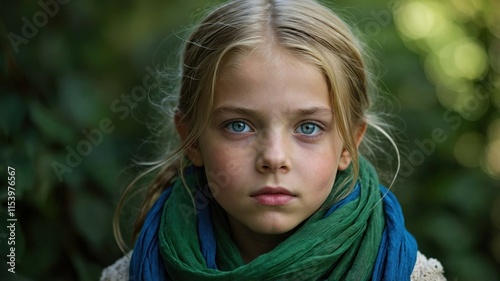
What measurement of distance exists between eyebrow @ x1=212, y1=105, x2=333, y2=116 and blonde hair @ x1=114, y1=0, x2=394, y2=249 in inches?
1.5

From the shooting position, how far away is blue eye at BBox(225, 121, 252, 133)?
2178 millimetres

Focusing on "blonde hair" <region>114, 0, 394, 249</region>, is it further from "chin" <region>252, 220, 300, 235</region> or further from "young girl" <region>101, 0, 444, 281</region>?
"chin" <region>252, 220, 300, 235</region>

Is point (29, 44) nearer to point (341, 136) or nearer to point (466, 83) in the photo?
point (341, 136)

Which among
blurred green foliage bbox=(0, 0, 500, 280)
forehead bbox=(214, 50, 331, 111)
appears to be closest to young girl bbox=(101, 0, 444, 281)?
forehead bbox=(214, 50, 331, 111)

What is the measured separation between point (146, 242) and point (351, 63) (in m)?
0.88

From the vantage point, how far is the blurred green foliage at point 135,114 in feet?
9.50

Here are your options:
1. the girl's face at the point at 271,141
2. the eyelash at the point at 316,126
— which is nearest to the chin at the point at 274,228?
the girl's face at the point at 271,141

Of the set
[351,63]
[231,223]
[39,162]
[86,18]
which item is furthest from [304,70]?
[86,18]

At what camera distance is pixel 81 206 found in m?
3.05

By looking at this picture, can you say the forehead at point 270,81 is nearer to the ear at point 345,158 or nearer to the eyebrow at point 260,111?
the eyebrow at point 260,111

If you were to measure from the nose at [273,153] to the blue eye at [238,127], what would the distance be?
0.06 m

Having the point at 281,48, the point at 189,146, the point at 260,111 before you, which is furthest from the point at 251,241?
the point at 281,48

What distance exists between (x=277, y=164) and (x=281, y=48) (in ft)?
1.19

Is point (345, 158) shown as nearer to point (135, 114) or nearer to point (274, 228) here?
point (274, 228)
